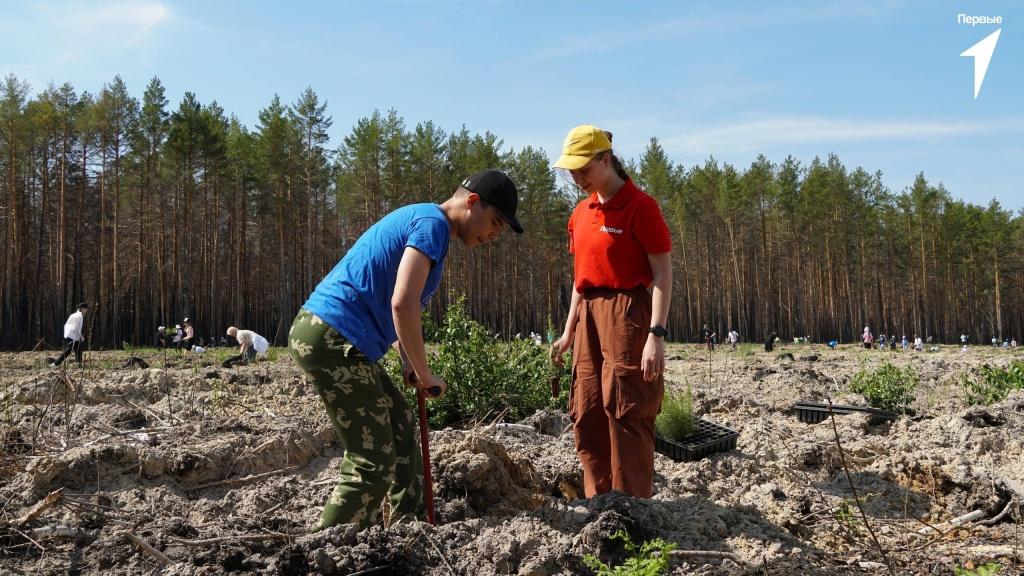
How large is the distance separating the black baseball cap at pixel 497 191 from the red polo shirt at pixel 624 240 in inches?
23.8

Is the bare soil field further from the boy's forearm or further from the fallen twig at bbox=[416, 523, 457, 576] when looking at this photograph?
the boy's forearm

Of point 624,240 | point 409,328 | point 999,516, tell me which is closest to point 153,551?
point 409,328

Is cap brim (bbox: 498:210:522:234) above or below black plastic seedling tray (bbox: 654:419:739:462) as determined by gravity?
above

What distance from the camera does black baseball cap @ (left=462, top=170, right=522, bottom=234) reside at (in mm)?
2895

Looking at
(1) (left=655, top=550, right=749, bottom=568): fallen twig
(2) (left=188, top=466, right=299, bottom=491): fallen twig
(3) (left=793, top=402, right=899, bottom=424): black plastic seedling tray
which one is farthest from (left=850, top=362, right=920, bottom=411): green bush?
(2) (left=188, top=466, right=299, bottom=491): fallen twig

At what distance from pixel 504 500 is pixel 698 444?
199 centimetres

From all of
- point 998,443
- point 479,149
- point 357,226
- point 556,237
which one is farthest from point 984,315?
point 998,443

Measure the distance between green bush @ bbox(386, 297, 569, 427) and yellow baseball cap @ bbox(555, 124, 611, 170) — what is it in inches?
132

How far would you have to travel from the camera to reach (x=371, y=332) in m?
2.86

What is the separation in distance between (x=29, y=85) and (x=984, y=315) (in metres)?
73.8

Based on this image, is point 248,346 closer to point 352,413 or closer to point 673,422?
point 673,422

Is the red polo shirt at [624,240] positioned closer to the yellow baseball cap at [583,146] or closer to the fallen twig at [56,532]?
the yellow baseball cap at [583,146]

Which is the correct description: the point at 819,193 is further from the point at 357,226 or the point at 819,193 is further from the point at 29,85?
the point at 29,85

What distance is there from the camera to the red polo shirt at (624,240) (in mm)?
3285
